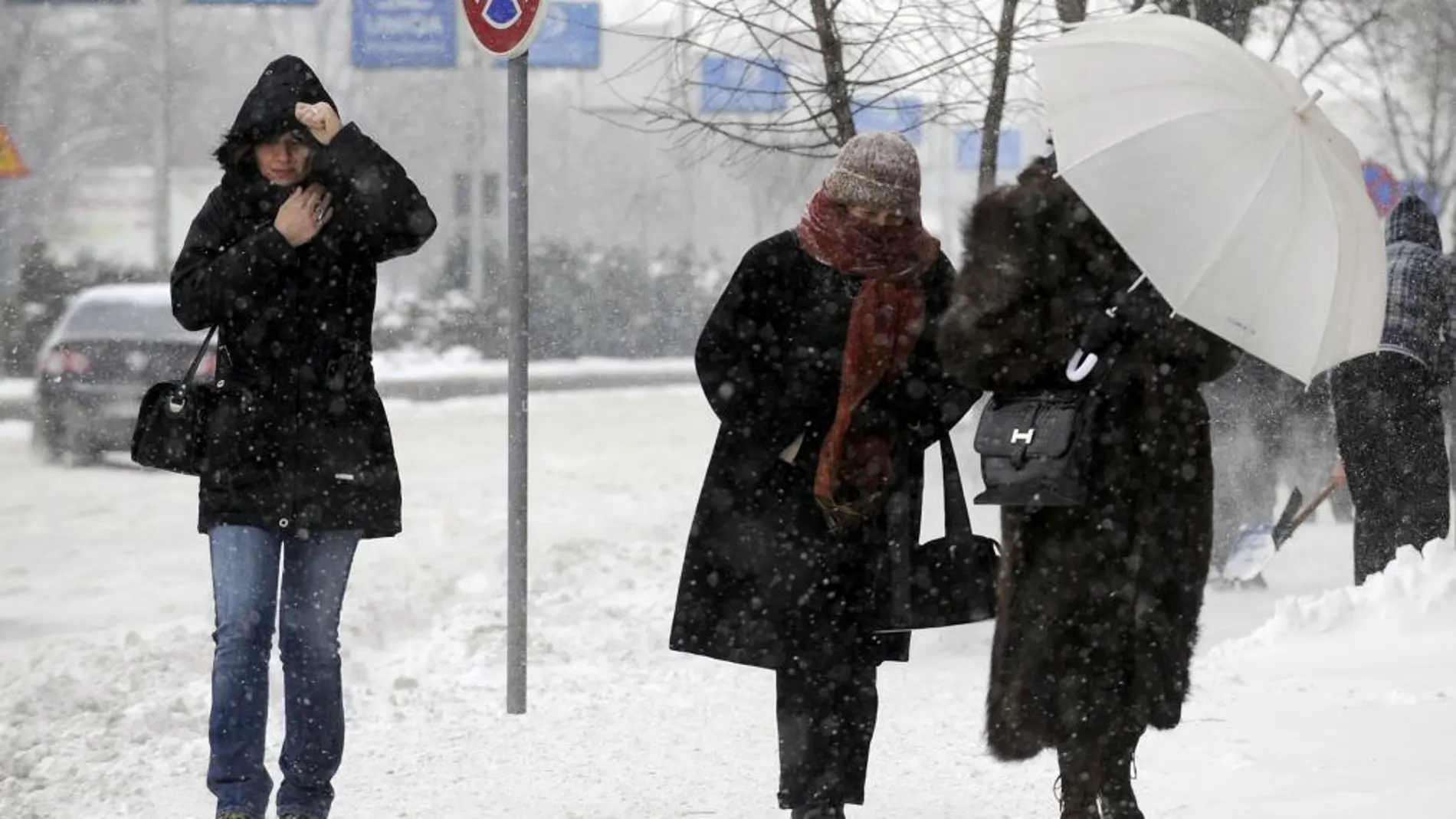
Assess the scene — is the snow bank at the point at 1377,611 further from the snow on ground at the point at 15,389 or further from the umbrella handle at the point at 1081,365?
the snow on ground at the point at 15,389

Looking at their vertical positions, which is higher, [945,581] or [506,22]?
[506,22]

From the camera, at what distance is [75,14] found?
1672 inches

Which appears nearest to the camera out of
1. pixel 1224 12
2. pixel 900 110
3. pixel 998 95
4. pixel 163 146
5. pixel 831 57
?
pixel 831 57

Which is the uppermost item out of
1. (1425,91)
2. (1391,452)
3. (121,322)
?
(1425,91)

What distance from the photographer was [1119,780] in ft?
15.3

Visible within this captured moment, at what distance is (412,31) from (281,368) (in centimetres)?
1881

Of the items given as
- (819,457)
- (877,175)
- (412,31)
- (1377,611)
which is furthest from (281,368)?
(412,31)

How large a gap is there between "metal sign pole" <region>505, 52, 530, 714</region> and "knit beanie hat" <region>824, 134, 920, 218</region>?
82.6 inches

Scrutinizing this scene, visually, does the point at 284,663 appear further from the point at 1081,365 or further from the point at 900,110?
the point at 900,110

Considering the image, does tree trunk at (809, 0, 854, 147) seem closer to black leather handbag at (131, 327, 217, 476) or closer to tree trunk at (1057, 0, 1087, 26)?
tree trunk at (1057, 0, 1087, 26)

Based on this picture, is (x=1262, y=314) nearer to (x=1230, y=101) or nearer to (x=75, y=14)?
(x=1230, y=101)

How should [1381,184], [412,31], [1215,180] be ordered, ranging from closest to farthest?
[1215,180]
[1381,184]
[412,31]

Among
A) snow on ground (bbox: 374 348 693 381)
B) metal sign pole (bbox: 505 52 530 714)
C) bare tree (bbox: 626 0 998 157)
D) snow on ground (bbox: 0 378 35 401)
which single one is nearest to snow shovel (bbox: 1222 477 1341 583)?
bare tree (bbox: 626 0 998 157)

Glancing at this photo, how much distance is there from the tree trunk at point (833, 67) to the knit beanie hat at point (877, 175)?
12.6ft
